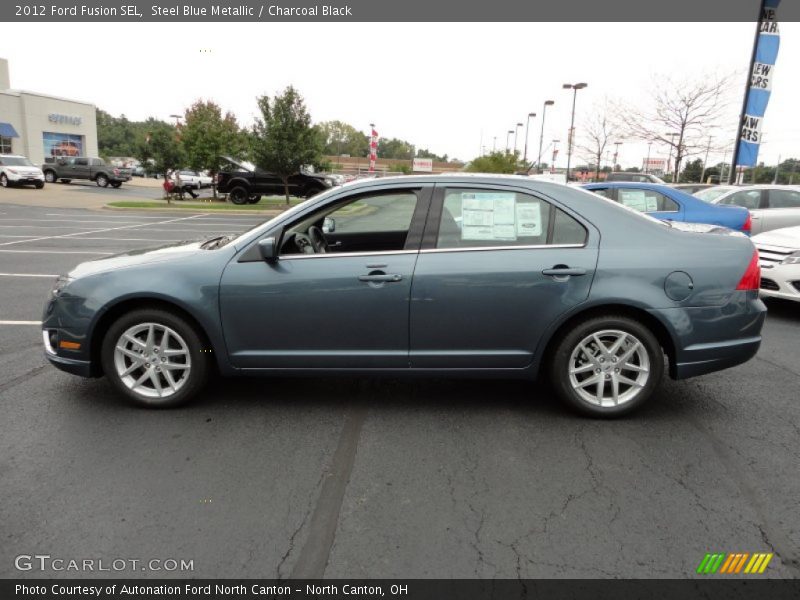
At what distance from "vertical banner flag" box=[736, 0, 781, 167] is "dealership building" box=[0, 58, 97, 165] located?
50841 mm

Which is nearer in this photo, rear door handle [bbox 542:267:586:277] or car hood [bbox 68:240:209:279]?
rear door handle [bbox 542:267:586:277]

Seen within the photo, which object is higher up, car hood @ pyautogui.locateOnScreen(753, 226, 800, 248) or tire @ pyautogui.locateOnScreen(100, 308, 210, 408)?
car hood @ pyautogui.locateOnScreen(753, 226, 800, 248)

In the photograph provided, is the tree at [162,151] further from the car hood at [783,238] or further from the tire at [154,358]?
the car hood at [783,238]

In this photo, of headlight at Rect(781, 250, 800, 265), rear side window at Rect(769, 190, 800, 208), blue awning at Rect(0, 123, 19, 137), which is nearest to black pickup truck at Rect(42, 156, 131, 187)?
blue awning at Rect(0, 123, 19, 137)

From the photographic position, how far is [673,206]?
8109 mm

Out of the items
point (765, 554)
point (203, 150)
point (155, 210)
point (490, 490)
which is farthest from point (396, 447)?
point (203, 150)

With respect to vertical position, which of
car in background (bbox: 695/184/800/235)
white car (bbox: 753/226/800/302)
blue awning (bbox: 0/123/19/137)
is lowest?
white car (bbox: 753/226/800/302)

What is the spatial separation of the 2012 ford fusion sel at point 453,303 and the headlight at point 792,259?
142 inches

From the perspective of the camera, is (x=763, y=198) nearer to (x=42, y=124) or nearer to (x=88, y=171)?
(x=88, y=171)

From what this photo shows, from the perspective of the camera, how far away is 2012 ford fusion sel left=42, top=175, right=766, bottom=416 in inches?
146

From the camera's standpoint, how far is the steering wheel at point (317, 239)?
4.41 m

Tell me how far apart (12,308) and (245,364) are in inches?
176

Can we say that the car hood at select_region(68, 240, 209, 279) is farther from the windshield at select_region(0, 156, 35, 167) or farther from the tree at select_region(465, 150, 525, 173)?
the windshield at select_region(0, 156, 35, 167)

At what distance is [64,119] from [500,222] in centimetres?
5718
